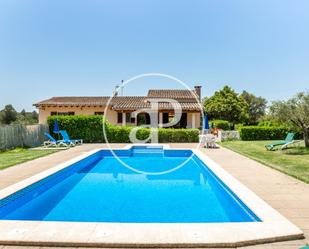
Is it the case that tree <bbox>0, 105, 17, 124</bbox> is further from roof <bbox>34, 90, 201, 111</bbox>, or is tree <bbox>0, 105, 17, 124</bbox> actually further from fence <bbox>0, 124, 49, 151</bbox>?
fence <bbox>0, 124, 49, 151</bbox>

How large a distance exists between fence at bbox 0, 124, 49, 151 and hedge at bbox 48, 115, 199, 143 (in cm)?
189

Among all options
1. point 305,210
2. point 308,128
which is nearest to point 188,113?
point 308,128

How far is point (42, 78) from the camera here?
92.8ft

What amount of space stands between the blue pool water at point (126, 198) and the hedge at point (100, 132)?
29.5 feet

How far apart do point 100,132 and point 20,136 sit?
19.3 ft

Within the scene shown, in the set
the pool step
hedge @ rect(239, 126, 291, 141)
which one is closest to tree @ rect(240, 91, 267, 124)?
hedge @ rect(239, 126, 291, 141)

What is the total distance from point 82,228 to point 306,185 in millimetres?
5886

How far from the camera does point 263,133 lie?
71.9 feet

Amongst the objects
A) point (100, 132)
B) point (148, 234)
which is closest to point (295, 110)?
point (148, 234)

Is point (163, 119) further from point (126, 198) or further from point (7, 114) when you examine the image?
point (7, 114)

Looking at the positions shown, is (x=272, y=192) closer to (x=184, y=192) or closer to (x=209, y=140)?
(x=184, y=192)

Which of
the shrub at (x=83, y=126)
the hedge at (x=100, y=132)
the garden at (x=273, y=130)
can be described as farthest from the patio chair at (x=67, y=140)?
the garden at (x=273, y=130)

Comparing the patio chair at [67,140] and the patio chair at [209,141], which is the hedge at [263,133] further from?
the patio chair at [67,140]

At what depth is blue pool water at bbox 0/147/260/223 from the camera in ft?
18.3
